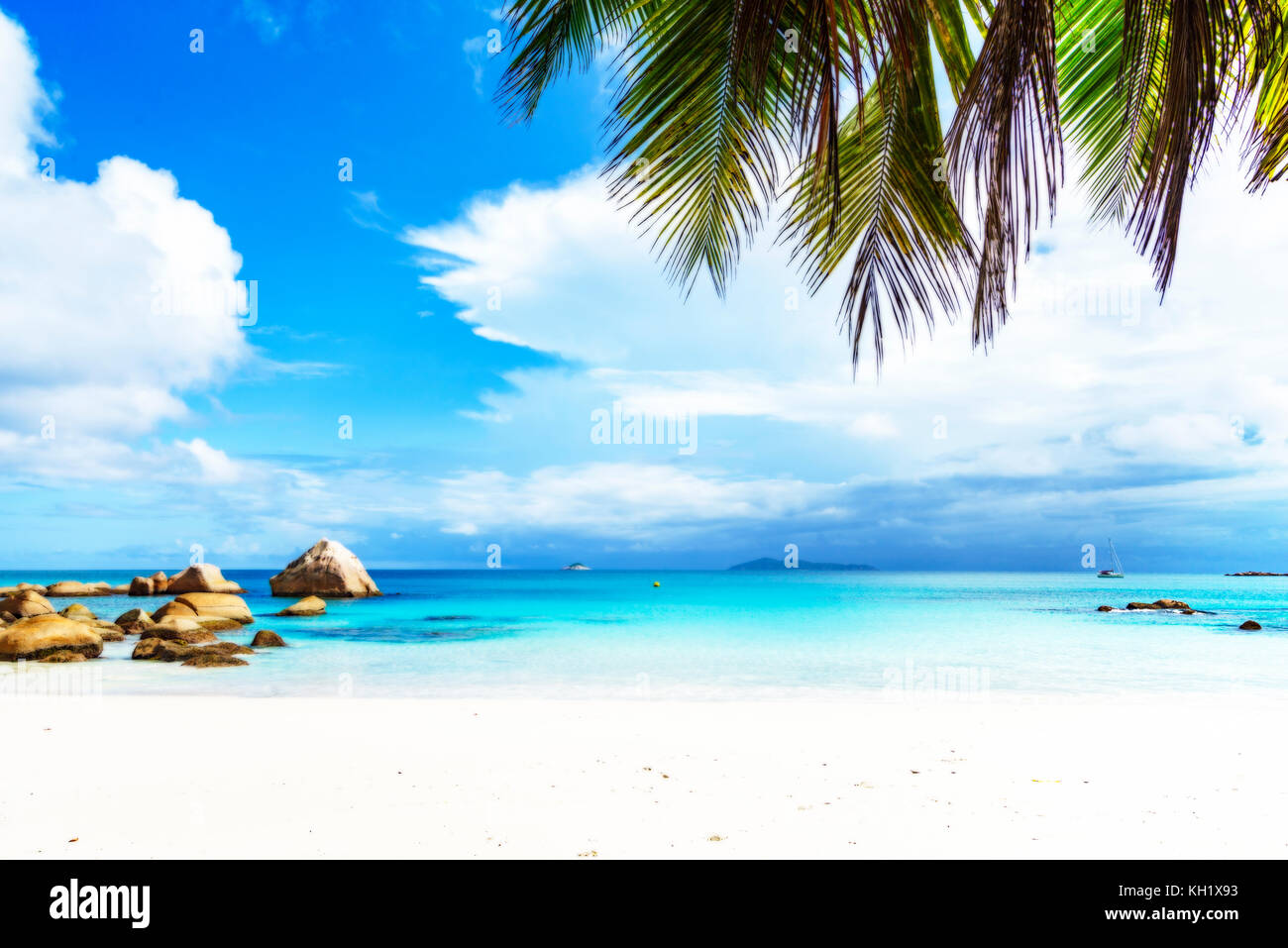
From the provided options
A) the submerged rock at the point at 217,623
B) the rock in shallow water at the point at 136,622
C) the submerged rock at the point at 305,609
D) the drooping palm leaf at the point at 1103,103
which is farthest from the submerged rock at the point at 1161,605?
the rock in shallow water at the point at 136,622

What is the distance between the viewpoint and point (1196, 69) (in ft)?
10.2

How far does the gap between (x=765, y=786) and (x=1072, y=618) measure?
2820 centimetres

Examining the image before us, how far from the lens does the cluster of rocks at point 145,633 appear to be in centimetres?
1309

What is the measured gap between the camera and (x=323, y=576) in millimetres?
33125

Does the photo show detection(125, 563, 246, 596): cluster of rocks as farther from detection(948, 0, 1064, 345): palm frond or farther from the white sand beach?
detection(948, 0, 1064, 345): palm frond

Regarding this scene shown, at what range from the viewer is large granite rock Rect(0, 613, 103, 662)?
13086mm

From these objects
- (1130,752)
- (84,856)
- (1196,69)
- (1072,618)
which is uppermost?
(1196,69)

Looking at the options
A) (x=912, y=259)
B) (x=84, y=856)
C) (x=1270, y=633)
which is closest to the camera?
(x=84, y=856)

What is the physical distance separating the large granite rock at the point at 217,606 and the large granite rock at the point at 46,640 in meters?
5.39

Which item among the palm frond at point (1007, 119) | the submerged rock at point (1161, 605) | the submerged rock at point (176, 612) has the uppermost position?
the palm frond at point (1007, 119)

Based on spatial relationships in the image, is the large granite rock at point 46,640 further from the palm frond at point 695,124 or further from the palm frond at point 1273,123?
the palm frond at point 1273,123

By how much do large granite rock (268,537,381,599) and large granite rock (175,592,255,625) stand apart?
40.6 feet
